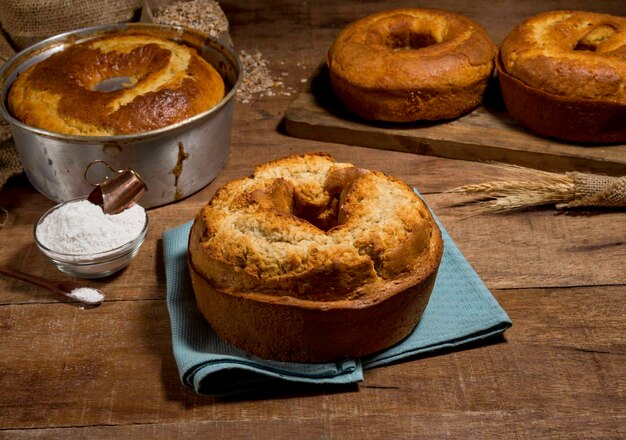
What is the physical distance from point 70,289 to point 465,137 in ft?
5.04

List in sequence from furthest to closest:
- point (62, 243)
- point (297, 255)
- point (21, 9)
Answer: point (21, 9) → point (62, 243) → point (297, 255)

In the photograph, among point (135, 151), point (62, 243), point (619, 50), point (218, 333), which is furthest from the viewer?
point (619, 50)

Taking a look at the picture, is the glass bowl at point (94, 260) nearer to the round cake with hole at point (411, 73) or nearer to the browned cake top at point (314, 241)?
the browned cake top at point (314, 241)

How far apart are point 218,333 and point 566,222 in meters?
1.26

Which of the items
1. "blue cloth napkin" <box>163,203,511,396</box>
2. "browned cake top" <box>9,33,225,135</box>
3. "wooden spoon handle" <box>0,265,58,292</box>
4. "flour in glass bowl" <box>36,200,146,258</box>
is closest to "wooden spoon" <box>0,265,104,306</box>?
"wooden spoon handle" <box>0,265,58,292</box>

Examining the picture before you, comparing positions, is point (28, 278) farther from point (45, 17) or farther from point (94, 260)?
point (45, 17)

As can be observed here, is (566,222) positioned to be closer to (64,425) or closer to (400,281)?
(400,281)

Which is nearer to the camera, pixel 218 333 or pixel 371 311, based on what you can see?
pixel 371 311

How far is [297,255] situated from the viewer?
5.33ft

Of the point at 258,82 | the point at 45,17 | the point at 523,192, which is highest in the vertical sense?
the point at 45,17

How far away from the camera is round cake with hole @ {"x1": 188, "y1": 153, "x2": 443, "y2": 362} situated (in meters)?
1.63

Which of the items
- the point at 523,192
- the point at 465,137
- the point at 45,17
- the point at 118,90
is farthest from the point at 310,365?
the point at 45,17

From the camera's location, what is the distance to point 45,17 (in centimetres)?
292

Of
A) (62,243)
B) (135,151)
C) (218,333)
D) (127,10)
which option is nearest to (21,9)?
(127,10)
